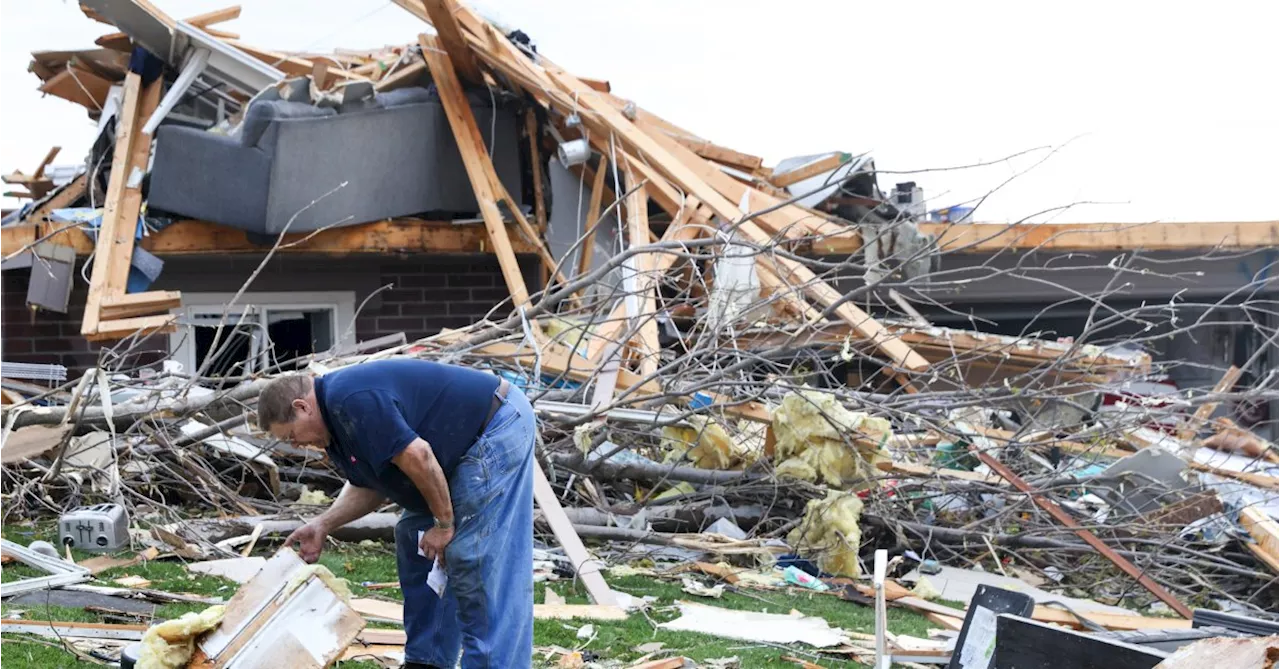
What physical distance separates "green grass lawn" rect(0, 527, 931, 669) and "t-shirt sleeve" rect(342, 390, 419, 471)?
1028 millimetres

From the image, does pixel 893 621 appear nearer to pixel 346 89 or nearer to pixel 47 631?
pixel 47 631

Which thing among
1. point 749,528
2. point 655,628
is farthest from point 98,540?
point 749,528

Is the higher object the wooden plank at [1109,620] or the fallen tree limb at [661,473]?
the fallen tree limb at [661,473]

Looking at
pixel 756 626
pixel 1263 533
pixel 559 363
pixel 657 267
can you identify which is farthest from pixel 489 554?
pixel 1263 533

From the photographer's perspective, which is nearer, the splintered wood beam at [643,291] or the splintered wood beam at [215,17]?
the splintered wood beam at [643,291]

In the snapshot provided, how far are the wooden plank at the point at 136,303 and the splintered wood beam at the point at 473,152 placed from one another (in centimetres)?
249

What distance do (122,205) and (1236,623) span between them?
26.0ft

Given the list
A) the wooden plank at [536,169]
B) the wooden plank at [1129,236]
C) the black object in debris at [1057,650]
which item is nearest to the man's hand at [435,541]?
the black object in debris at [1057,650]

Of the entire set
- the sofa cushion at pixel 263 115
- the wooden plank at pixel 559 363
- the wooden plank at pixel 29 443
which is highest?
the sofa cushion at pixel 263 115

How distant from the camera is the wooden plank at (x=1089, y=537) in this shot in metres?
6.61

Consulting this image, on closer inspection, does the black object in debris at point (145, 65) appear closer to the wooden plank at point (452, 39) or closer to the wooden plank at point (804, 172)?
the wooden plank at point (452, 39)

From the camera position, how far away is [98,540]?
19.4 feet

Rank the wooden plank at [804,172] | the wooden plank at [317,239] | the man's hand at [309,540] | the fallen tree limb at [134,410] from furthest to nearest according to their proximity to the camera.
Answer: the wooden plank at [804,172] → the wooden plank at [317,239] → the fallen tree limb at [134,410] → the man's hand at [309,540]

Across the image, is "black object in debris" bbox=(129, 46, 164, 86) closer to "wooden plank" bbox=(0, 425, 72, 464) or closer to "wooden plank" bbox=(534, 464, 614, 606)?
"wooden plank" bbox=(0, 425, 72, 464)
